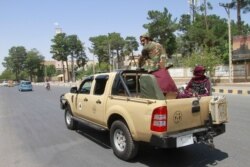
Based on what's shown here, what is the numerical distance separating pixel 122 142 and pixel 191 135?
1424 mm

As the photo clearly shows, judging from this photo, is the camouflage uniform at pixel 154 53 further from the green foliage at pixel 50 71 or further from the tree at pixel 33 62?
the green foliage at pixel 50 71

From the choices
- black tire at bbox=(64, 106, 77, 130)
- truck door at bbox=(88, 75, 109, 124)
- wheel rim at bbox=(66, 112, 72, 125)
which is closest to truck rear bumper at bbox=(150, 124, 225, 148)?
truck door at bbox=(88, 75, 109, 124)

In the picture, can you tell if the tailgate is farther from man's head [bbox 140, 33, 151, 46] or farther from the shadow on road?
man's head [bbox 140, 33, 151, 46]

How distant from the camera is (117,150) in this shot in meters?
6.77

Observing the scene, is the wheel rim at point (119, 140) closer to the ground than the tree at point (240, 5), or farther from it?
closer to the ground

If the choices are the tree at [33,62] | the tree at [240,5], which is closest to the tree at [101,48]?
the tree at [240,5]

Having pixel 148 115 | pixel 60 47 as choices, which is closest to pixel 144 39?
pixel 148 115

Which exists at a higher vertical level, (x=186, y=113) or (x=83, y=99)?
(x=83, y=99)

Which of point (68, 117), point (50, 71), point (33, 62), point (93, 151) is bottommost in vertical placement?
point (93, 151)

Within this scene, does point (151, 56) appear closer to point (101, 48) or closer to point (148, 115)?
point (148, 115)

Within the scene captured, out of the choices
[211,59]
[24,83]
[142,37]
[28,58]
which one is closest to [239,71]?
[211,59]

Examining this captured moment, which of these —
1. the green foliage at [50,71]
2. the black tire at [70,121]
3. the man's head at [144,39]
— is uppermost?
the green foliage at [50,71]

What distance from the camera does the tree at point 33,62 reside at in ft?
415

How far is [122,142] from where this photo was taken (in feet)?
21.9
